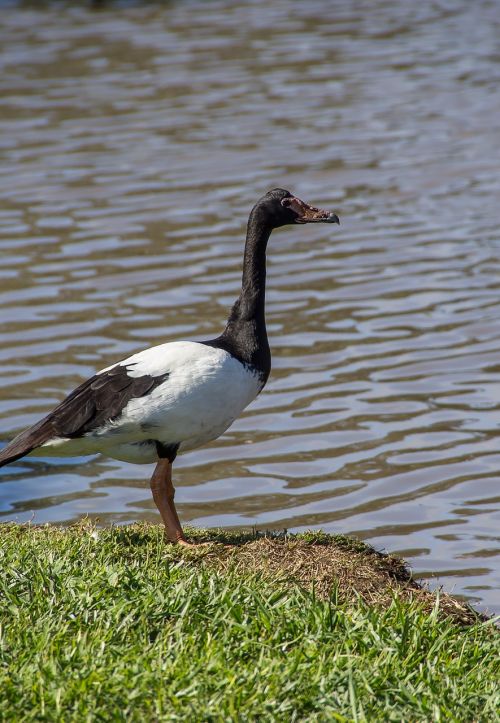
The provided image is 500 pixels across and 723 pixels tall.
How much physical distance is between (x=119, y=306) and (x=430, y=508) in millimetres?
4213

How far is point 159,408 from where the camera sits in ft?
19.6

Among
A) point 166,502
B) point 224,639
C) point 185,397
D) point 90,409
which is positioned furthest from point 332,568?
point 90,409

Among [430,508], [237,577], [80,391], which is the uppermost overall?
[80,391]

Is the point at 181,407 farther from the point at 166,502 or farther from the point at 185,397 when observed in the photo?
the point at 166,502

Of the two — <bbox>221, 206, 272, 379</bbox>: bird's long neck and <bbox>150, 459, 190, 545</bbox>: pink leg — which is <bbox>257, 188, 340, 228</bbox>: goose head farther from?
<bbox>150, 459, 190, 545</bbox>: pink leg

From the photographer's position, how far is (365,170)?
1418cm

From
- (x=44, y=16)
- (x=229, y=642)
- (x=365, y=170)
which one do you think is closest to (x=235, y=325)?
(x=229, y=642)

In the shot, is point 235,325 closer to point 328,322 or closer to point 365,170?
point 328,322

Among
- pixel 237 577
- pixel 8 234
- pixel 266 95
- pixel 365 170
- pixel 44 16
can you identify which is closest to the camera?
pixel 237 577

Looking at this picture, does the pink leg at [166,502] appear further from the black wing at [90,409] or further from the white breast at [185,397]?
the black wing at [90,409]

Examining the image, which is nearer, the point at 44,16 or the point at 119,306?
the point at 119,306

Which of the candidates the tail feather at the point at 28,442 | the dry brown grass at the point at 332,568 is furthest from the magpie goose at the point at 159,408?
the dry brown grass at the point at 332,568

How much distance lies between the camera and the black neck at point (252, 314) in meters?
6.43

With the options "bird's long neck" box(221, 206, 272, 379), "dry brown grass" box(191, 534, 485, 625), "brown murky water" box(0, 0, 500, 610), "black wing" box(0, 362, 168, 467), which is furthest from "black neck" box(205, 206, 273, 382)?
"brown murky water" box(0, 0, 500, 610)
